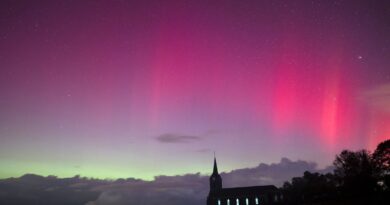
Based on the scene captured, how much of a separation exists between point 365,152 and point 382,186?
1665cm

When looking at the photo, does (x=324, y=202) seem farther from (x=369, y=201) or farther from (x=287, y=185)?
(x=287, y=185)

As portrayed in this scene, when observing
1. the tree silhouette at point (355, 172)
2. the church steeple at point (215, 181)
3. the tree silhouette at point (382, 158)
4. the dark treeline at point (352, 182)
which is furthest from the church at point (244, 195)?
the tree silhouette at point (382, 158)

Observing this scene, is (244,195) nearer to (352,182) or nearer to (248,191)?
(248,191)

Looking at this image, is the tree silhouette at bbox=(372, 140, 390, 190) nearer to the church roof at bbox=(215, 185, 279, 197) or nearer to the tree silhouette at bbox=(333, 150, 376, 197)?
the tree silhouette at bbox=(333, 150, 376, 197)

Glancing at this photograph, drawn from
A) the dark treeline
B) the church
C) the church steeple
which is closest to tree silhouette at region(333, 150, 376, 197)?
the dark treeline

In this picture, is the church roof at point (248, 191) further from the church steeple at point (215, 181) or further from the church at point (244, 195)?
the church steeple at point (215, 181)

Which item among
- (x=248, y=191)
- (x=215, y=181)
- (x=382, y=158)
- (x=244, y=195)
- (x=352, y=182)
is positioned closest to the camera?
(x=352, y=182)

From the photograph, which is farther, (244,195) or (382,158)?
(244,195)

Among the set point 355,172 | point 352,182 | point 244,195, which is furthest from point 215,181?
point 352,182

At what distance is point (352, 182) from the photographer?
7025 cm

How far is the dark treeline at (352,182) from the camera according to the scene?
53.1 m

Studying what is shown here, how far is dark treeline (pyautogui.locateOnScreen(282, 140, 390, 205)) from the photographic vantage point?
53.1 meters

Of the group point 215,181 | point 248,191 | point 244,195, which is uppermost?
point 215,181

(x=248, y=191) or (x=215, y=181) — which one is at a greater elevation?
(x=215, y=181)
